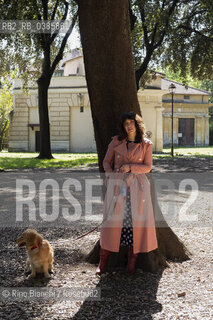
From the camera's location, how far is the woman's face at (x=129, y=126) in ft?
13.9

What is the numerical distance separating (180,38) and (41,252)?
20.1 m

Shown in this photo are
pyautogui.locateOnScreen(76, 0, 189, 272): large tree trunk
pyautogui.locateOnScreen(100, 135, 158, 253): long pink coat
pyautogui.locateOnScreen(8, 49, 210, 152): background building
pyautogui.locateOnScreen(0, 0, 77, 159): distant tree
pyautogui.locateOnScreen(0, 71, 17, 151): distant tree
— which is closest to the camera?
Result: pyautogui.locateOnScreen(100, 135, 158, 253): long pink coat

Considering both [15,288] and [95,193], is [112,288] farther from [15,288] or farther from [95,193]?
[95,193]

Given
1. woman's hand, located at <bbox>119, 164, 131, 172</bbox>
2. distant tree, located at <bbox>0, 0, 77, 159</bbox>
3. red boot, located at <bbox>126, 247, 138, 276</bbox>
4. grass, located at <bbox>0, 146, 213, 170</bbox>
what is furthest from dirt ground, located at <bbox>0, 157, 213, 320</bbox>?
distant tree, located at <bbox>0, 0, 77, 159</bbox>

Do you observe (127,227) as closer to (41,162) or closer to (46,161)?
(41,162)

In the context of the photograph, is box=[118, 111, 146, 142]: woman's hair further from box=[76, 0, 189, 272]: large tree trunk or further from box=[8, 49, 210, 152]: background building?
box=[8, 49, 210, 152]: background building

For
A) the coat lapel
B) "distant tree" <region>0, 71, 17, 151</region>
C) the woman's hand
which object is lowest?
the woman's hand

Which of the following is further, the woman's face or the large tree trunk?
the large tree trunk

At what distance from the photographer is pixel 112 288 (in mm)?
3922

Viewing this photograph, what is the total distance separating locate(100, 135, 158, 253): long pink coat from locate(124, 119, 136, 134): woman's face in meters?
0.15

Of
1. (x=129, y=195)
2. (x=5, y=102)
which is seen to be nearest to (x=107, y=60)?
(x=129, y=195)

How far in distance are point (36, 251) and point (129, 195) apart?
112cm

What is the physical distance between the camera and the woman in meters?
4.16

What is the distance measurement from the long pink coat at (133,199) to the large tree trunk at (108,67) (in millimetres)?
455
